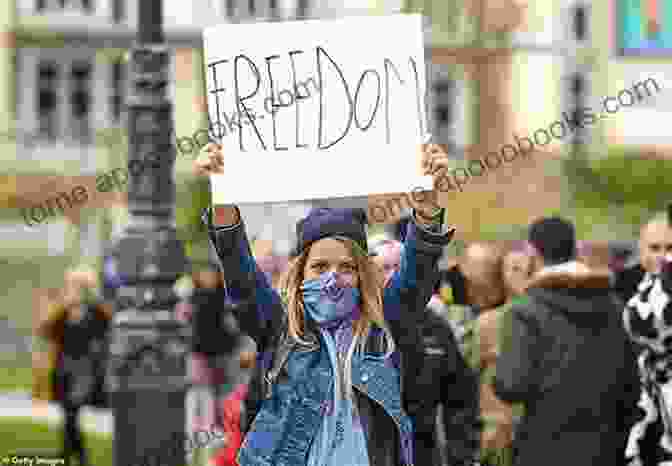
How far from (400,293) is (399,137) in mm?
578

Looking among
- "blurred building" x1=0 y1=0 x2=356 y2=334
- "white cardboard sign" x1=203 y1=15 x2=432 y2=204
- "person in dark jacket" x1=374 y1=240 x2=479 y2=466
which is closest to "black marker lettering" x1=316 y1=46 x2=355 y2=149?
"white cardboard sign" x1=203 y1=15 x2=432 y2=204

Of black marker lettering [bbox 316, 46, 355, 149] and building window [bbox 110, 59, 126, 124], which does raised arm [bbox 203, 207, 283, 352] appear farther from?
building window [bbox 110, 59, 126, 124]

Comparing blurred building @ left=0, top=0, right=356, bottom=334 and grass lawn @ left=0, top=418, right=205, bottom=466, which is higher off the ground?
blurred building @ left=0, top=0, right=356, bottom=334

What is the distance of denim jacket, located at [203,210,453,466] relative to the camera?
241 inches

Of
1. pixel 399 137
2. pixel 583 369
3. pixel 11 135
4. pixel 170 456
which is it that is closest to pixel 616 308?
pixel 583 369

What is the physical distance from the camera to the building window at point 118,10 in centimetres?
5119

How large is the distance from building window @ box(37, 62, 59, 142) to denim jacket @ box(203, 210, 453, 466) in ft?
146

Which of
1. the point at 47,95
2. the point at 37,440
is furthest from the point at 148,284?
the point at 47,95

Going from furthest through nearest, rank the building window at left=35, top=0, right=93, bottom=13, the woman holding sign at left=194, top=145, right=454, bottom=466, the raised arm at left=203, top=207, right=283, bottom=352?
1. the building window at left=35, top=0, right=93, bottom=13
2. the raised arm at left=203, top=207, right=283, bottom=352
3. the woman holding sign at left=194, top=145, right=454, bottom=466

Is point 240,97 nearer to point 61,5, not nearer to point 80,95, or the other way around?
point 61,5

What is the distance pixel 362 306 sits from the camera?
6250mm

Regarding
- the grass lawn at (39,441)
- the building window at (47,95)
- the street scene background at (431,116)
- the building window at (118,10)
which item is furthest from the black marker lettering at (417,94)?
the building window at (118,10)

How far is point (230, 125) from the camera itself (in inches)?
259

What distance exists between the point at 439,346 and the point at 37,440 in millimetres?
10475
